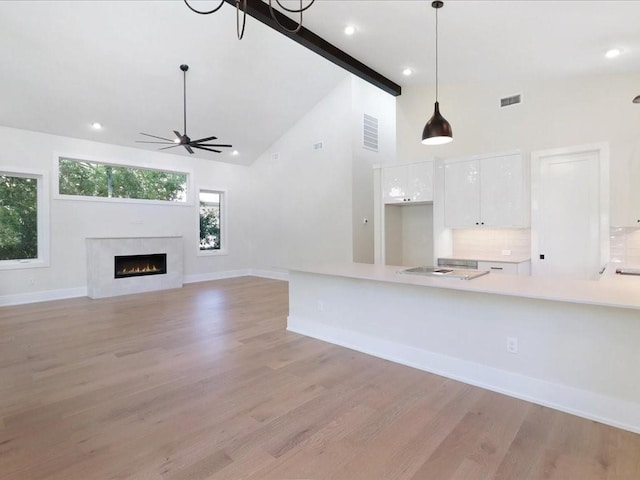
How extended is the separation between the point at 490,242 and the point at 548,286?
2.60m

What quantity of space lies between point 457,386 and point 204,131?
6.41 meters

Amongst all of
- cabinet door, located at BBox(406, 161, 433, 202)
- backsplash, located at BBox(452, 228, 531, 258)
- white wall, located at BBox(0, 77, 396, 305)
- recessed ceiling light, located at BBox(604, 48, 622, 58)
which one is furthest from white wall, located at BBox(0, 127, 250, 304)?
recessed ceiling light, located at BBox(604, 48, 622, 58)

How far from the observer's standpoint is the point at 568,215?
4223 mm

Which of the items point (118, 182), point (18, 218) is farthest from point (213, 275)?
point (18, 218)

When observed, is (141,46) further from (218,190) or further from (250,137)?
(218,190)

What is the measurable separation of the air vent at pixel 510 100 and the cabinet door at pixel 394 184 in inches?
59.2

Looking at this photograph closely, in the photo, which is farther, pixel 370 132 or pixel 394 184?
pixel 370 132

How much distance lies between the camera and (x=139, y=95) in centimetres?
565

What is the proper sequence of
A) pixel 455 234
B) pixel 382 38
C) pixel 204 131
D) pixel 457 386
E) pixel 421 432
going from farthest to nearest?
pixel 204 131
pixel 455 234
pixel 382 38
pixel 457 386
pixel 421 432

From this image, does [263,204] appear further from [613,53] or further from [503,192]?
[613,53]

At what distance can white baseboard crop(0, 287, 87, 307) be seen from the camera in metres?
5.64

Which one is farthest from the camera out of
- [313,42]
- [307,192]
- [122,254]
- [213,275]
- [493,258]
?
[213,275]

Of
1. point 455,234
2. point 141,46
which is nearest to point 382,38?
point 455,234

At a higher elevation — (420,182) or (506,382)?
(420,182)
